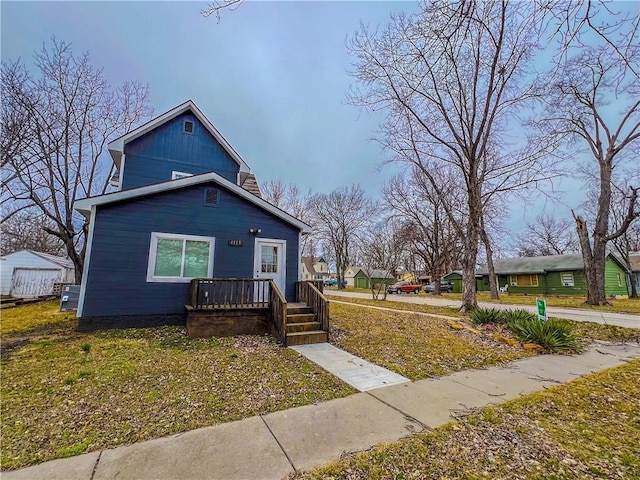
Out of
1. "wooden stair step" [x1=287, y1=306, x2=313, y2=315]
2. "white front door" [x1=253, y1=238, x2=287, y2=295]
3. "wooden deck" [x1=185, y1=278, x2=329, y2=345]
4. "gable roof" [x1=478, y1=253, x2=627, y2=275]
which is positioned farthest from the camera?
"gable roof" [x1=478, y1=253, x2=627, y2=275]

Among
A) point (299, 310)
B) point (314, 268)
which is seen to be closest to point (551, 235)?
point (314, 268)

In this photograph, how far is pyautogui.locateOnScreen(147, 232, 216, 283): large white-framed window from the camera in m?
8.25

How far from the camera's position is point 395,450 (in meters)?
2.84

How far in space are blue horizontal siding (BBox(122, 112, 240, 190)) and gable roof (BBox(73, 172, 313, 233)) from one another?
7.64ft

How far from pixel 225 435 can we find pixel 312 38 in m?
6.56

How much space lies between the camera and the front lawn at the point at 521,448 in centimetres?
256

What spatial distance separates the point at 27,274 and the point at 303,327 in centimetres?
2220

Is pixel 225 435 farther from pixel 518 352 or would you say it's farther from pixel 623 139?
pixel 623 139

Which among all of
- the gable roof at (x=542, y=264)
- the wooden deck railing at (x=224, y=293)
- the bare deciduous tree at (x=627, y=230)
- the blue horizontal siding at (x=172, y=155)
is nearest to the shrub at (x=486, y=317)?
the wooden deck railing at (x=224, y=293)

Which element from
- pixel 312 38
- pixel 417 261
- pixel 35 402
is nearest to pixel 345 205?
pixel 417 261

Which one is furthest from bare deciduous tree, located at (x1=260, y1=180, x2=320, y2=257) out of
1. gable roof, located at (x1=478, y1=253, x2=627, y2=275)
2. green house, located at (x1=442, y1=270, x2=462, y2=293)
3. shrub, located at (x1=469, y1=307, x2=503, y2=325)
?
gable roof, located at (x1=478, y1=253, x2=627, y2=275)

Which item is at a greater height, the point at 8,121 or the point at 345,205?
the point at 345,205

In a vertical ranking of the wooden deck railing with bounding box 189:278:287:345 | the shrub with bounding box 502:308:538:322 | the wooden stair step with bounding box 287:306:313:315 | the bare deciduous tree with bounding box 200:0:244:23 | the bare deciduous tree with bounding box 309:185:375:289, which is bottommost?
the shrub with bounding box 502:308:538:322

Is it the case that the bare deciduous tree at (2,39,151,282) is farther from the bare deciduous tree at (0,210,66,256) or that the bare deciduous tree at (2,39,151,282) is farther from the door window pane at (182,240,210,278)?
the bare deciduous tree at (0,210,66,256)
